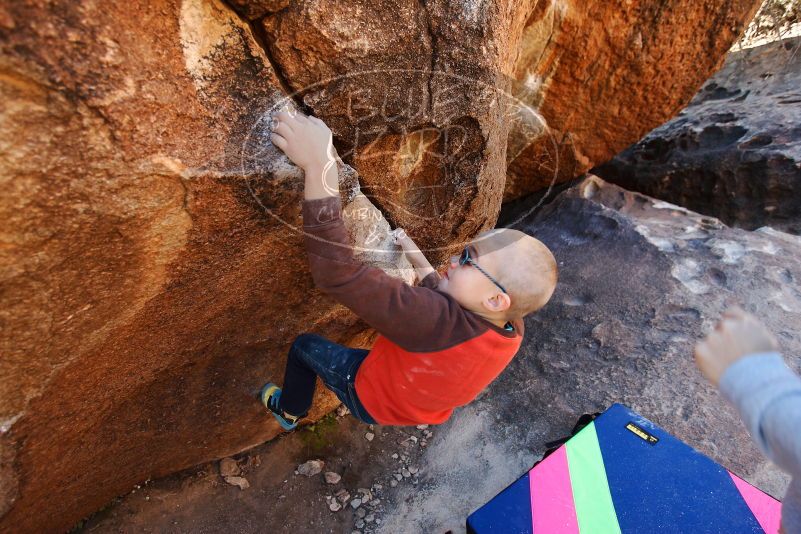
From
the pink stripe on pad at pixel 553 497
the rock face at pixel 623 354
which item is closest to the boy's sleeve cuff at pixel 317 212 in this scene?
the pink stripe on pad at pixel 553 497

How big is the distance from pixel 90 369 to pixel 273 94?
2.93 ft

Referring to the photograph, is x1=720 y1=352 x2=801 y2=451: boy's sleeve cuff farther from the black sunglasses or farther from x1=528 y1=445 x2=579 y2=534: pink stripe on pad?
x1=528 y1=445 x2=579 y2=534: pink stripe on pad

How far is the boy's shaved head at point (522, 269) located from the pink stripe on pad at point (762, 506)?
38.1 inches

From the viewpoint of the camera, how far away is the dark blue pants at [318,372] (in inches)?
65.6

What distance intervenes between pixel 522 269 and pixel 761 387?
57 cm

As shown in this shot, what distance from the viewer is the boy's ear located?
1312 mm

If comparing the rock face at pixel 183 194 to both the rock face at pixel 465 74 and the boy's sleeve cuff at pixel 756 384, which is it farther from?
the boy's sleeve cuff at pixel 756 384

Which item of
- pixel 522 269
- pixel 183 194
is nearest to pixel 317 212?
pixel 183 194

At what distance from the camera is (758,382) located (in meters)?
0.93

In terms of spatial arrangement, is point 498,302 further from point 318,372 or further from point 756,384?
point 318,372

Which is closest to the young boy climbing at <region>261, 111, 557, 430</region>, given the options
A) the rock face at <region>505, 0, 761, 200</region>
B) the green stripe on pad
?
the green stripe on pad

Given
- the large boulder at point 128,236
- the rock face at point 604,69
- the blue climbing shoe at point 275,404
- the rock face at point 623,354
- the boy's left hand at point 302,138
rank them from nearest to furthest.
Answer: the large boulder at point 128,236, the boy's left hand at point 302,138, the blue climbing shoe at point 275,404, the rock face at point 623,354, the rock face at point 604,69

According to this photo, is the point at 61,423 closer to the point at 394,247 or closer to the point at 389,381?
the point at 389,381

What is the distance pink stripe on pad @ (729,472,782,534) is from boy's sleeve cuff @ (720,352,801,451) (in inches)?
33.0
